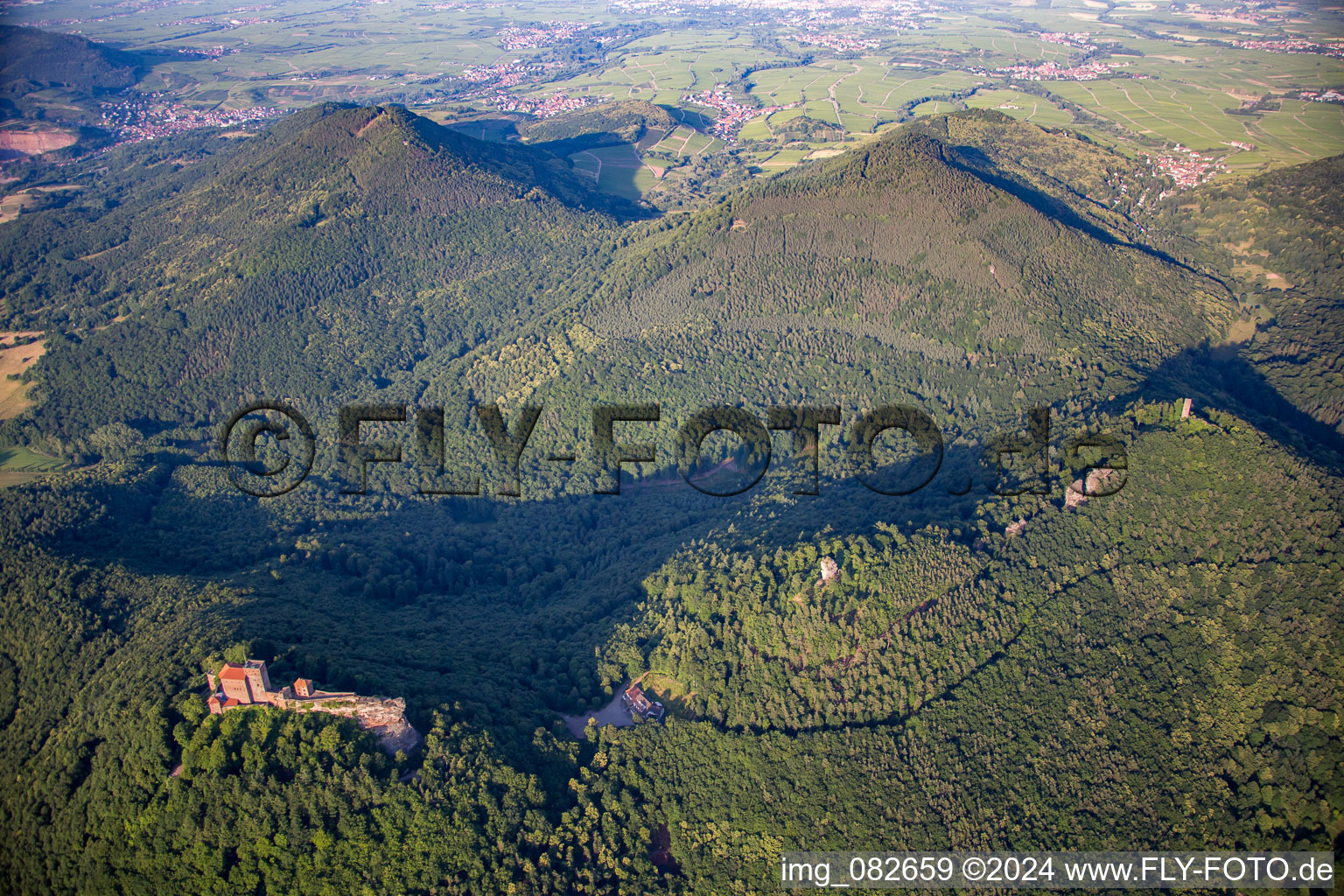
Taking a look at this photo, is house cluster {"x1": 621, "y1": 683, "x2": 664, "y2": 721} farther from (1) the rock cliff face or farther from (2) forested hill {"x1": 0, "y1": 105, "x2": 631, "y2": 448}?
(2) forested hill {"x1": 0, "y1": 105, "x2": 631, "y2": 448}

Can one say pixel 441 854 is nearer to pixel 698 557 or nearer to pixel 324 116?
pixel 698 557

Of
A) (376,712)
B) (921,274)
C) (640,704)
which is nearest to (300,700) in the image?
(376,712)

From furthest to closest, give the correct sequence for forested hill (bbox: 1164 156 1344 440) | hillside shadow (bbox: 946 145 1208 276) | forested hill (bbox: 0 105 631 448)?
hillside shadow (bbox: 946 145 1208 276) → forested hill (bbox: 0 105 631 448) → forested hill (bbox: 1164 156 1344 440)

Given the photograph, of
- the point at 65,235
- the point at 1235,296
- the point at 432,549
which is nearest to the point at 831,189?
the point at 1235,296

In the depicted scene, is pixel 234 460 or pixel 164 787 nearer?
pixel 164 787

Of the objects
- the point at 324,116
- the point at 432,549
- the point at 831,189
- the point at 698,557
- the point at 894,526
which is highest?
the point at 324,116

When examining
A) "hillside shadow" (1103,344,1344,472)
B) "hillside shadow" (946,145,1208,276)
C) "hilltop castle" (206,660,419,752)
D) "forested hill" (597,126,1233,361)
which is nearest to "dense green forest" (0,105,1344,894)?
"forested hill" (597,126,1233,361)

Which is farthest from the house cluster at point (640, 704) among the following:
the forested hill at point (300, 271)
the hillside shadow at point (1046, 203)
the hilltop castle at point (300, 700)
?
the hillside shadow at point (1046, 203)
